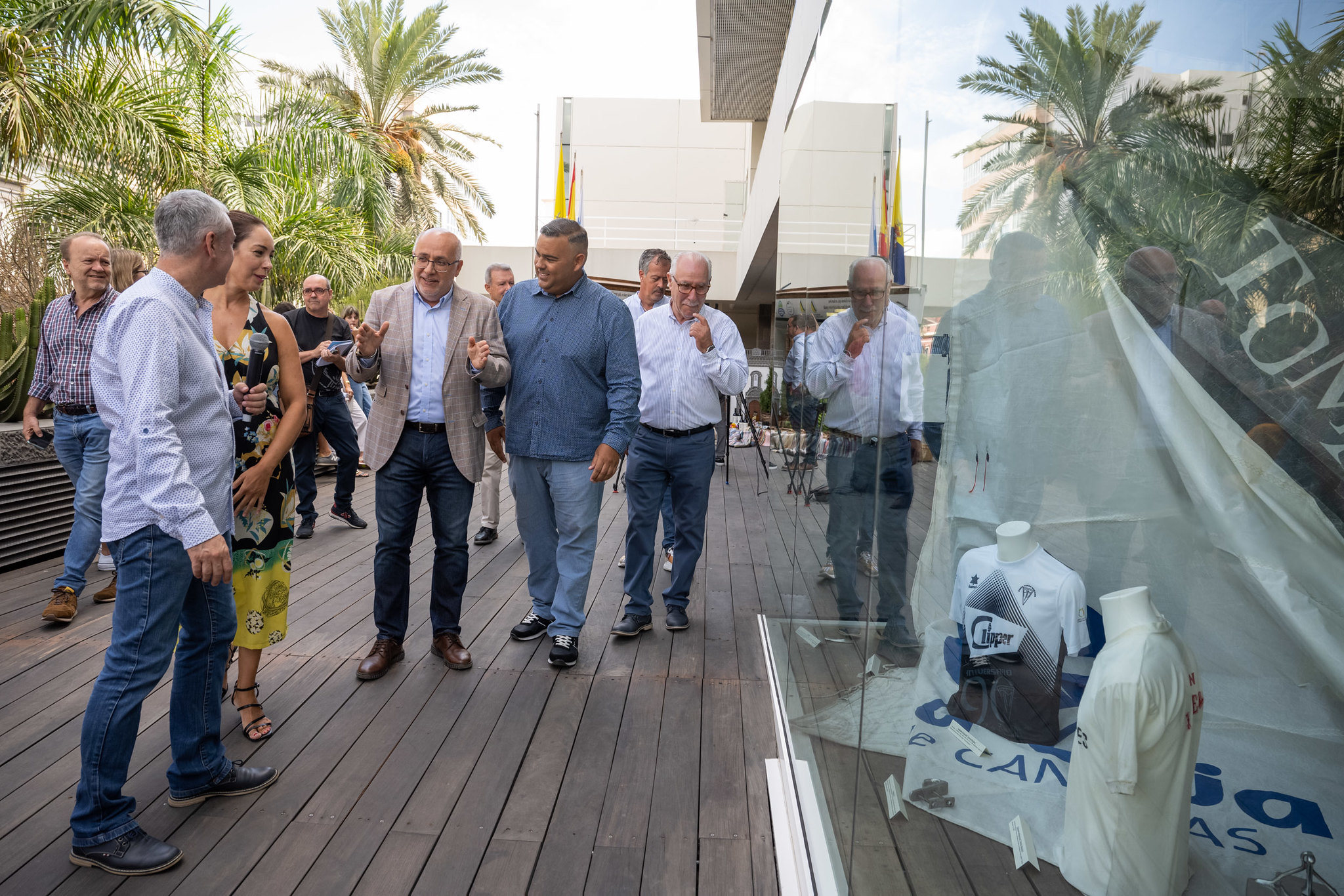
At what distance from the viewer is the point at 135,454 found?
198cm

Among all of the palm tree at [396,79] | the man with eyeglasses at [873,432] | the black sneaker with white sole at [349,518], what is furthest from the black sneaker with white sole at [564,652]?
the palm tree at [396,79]

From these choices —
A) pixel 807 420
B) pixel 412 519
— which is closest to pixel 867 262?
pixel 807 420

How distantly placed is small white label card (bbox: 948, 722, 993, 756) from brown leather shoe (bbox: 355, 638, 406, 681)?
270cm

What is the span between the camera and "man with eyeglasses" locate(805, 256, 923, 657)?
4.55ft

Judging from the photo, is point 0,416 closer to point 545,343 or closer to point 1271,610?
point 545,343

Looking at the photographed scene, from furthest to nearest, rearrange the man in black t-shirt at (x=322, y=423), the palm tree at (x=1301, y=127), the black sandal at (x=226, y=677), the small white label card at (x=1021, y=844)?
the man in black t-shirt at (x=322, y=423), the black sandal at (x=226, y=677), the small white label card at (x=1021, y=844), the palm tree at (x=1301, y=127)

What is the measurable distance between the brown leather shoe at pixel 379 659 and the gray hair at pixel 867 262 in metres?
2.34

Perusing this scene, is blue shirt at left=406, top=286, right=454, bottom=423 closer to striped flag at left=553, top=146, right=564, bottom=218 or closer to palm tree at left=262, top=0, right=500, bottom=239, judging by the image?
striped flag at left=553, top=146, right=564, bottom=218

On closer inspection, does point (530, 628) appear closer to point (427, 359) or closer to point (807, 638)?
point (427, 359)

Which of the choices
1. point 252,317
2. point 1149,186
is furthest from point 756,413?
point 1149,186

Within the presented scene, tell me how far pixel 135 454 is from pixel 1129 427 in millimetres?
2013

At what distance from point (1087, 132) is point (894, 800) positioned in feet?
2.90

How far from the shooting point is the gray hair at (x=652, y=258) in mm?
4707

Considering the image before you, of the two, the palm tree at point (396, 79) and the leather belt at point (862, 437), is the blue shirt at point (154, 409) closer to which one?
the leather belt at point (862, 437)
